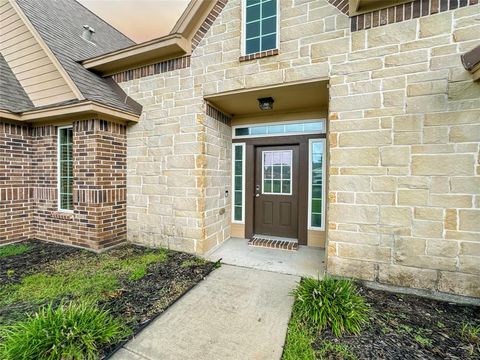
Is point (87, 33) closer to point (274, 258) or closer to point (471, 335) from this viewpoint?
point (274, 258)

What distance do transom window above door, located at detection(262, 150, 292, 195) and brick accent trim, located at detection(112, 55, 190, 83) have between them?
2.44m

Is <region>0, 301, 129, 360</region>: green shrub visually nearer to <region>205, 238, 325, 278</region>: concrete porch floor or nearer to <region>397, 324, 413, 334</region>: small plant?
<region>205, 238, 325, 278</region>: concrete porch floor

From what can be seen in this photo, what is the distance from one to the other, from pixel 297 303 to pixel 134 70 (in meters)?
5.14

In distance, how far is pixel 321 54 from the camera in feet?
10.0

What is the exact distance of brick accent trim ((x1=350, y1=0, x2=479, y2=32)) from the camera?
2.53m

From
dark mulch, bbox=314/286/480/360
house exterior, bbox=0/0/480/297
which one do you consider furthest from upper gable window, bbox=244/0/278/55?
dark mulch, bbox=314/286/480/360

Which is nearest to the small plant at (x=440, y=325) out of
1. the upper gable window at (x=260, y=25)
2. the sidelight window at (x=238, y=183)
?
the sidelight window at (x=238, y=183)

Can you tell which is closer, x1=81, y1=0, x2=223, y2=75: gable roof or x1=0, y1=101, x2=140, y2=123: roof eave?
x1=81, y1=0, x2=223, y2=75: gable roof

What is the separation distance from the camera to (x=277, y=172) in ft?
15.7

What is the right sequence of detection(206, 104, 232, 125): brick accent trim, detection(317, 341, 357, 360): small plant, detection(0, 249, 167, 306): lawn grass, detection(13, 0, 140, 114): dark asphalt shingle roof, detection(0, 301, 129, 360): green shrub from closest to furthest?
1. detection(0, 301, 129, 360): green shrub
2. detection(317, 341, 357, 360): small plant
3. detection(0, 249, 167, 306): lawn grass
4. detection(206, 104, 232, 125): brick accent trim
5. detection(13, 0, 140, 114): dark asphalt shingle roof

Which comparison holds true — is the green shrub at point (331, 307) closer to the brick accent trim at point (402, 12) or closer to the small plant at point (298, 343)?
the small plant at point (298, 343)

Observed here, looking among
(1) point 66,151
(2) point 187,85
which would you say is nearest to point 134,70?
(2) point 187,85

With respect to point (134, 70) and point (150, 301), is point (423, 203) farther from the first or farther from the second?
point (134, 70)

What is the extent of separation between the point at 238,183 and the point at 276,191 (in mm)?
904
